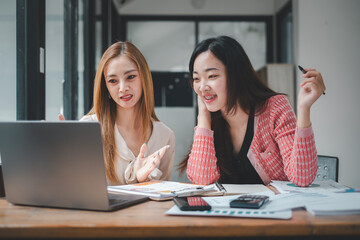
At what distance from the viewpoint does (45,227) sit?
71cm

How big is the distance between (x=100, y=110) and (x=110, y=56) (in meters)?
0.27

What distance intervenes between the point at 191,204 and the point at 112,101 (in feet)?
3.18

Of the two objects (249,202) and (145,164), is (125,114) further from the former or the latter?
(249,202)

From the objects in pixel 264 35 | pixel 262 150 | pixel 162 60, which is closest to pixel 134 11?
pixel 162 60

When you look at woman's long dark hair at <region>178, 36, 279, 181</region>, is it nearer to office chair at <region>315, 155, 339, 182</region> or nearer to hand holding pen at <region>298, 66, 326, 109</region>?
hand holding pen at <region>298, 66, 326, 109</region>

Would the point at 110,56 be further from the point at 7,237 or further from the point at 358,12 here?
the point at 358,12

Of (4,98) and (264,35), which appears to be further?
(264,35)

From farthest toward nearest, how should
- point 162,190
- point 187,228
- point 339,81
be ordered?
point 339,81 < point 162,190 < point 187,228

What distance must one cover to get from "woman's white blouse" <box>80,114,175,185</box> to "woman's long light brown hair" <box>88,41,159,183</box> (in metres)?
0.02

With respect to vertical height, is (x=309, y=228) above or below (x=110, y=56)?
below

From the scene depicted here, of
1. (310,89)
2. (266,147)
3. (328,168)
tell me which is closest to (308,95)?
(310,89)

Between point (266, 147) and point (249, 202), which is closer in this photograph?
point (249, 202)

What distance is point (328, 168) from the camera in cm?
159

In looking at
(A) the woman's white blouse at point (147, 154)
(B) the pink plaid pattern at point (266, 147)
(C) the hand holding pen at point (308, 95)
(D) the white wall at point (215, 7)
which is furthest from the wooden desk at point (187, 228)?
(D) the white wall at point (215, 7)
